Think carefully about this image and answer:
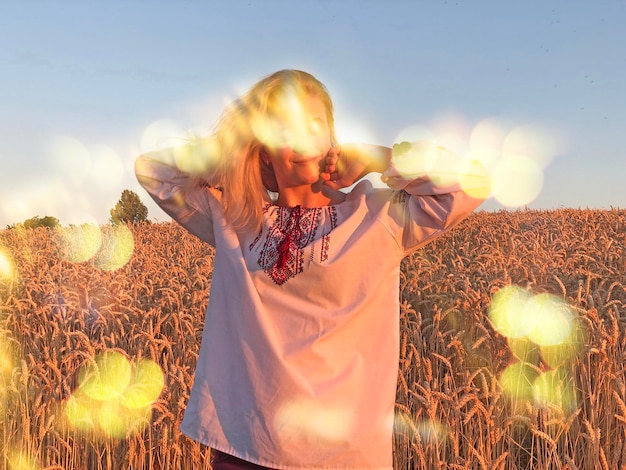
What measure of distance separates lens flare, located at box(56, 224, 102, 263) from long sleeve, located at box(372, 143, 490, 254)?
36.7ft

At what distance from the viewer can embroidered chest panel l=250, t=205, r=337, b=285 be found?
2.05m

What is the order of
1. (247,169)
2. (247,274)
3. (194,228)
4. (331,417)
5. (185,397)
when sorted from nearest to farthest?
1. (331,417)
2. (247,274)
3. (247,169)
4. (194,228)
5. (185,397)

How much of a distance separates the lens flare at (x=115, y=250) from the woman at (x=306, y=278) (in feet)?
27.3

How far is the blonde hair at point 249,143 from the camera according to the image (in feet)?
7.18

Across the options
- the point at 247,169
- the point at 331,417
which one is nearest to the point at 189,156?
the point at 247,169

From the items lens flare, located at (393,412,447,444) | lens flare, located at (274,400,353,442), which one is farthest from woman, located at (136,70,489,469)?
lens flare, located at (393,412,447,444)

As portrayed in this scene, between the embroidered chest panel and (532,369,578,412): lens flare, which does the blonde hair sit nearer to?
the embroidered chest panel

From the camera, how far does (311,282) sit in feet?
6.64

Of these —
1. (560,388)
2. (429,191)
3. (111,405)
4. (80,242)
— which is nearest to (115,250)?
(80,242)

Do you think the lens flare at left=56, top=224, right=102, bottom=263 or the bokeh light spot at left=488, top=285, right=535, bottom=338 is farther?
the lens flare at left=56, top=224, right=102, bottom=263

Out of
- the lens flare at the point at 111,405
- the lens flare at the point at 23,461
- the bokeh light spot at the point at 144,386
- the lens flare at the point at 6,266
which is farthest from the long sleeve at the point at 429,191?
the lens flare at the point at 6,266

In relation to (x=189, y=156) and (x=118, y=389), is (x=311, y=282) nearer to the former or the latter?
(x=189, y=156)

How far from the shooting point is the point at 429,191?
1971mm

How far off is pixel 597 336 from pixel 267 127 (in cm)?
323
